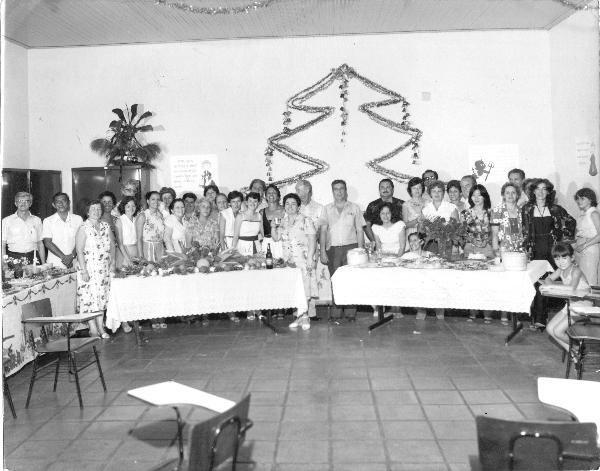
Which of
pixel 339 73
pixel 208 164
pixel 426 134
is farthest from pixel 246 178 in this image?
pixel 426 134

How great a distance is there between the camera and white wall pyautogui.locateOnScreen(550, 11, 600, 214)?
8086 millimetres

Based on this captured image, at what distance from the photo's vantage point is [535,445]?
2.18 metres

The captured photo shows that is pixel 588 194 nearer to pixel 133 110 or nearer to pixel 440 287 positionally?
pixel 440 287

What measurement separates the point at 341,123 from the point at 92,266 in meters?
4.50

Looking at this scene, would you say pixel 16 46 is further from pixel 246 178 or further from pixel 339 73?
pixel 339 73

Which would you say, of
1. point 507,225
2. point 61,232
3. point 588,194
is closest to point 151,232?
point 61,232

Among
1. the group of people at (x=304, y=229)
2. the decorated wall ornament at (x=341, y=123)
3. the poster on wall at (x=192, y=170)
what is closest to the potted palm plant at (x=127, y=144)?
the poster on wall at (x=192, y=170)

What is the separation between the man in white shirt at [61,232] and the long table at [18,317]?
1.09 meters

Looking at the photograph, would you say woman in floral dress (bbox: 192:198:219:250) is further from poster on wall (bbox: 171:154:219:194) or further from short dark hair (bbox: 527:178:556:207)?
short dark hair (bbox: 527:178:556:207)

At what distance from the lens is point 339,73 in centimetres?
930

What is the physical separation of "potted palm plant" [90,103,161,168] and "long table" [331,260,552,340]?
4.25m

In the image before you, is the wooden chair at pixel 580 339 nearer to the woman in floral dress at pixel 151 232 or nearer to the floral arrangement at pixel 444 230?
the floral arrangement at pixel 444 230

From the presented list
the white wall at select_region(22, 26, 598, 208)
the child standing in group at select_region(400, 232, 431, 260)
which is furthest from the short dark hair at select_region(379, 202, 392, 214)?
the white wall at select_region(22, 26, 598, 208)

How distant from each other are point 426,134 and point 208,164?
3.41 m
